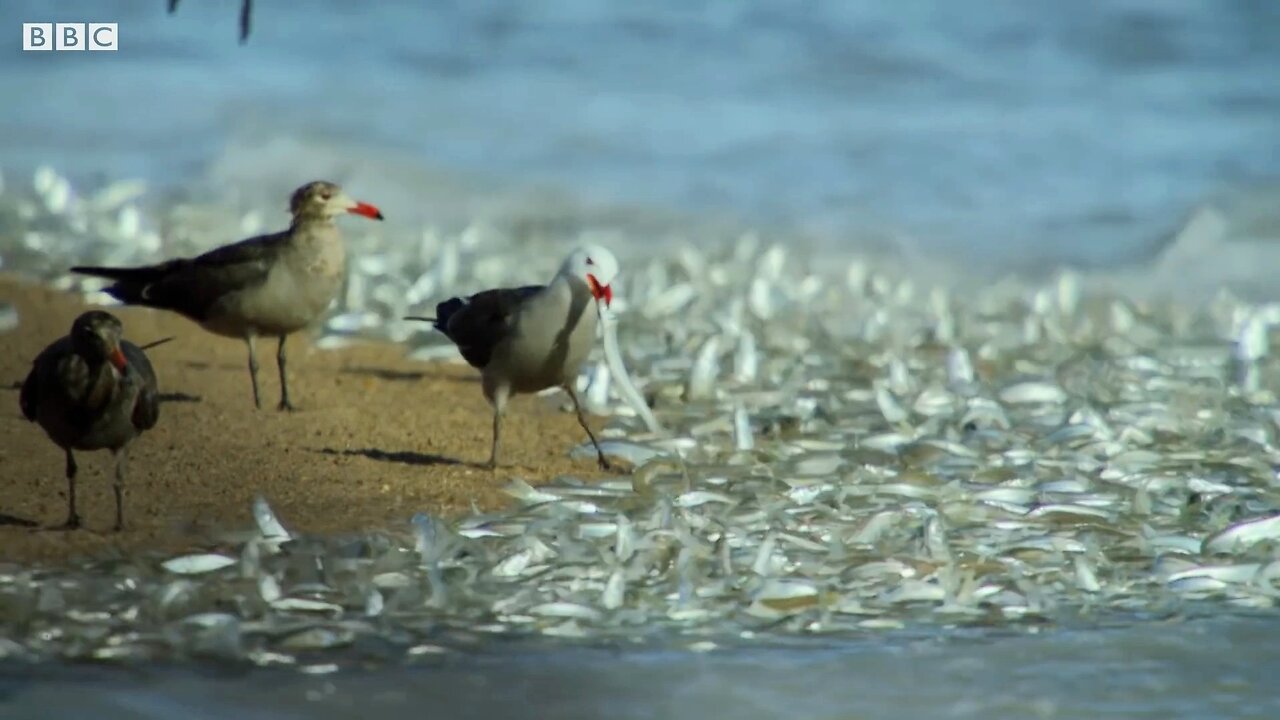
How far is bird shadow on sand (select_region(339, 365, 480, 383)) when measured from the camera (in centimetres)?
818

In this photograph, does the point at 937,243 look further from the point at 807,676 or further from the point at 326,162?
the point at 807,676

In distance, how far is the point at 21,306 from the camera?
868 centimetres

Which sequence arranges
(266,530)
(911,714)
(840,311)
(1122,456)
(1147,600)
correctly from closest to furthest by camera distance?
(911,714) < (1147,600) < (266,530) < (1122,456) < (840,311)

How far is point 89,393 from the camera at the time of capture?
5.74 metres

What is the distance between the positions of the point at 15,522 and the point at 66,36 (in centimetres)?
1058

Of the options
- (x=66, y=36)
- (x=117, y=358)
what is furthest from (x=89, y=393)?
(x=66, y=36)

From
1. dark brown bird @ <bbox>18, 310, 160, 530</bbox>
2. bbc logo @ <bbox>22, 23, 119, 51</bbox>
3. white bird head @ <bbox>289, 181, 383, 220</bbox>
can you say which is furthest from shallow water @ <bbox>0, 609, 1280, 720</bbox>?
bbc logo @ <bbox>22, 23, 119, 51</bbox>

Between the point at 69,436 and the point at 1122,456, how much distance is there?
3048 mm

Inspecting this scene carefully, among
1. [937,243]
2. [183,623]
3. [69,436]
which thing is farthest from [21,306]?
[937,243]

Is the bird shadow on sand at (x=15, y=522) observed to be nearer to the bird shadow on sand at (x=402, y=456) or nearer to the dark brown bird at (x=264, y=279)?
the bird shadow on sand at (x=402, y=456)

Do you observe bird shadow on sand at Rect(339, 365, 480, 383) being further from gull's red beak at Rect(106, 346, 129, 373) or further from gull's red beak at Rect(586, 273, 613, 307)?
gull's red beak at Rect(106, 346, 129, 373)

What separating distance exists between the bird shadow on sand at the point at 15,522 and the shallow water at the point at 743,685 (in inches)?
52.8

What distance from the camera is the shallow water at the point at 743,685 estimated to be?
4.12m

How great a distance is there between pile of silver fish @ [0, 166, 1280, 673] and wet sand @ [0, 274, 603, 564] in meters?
0.18
